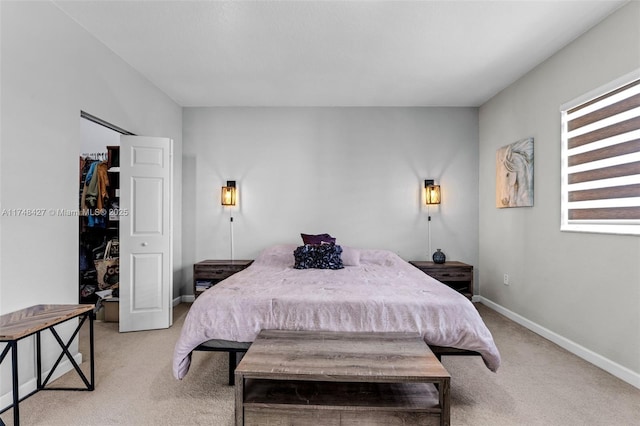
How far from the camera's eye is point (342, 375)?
1574mm

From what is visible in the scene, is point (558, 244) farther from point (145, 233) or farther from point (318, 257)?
point (145, 233)

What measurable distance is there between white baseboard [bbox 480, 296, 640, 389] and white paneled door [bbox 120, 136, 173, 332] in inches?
149

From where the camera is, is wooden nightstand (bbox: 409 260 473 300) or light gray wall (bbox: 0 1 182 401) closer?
light gray wall (bbox: 0 1 182 401)

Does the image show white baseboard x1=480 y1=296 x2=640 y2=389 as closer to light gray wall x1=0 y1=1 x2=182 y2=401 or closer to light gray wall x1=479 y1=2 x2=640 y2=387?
light gray wall x1=479 y1=2 x2=640 y2=387

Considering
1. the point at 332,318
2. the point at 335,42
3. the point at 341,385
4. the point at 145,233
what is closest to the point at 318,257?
the point at 332,318

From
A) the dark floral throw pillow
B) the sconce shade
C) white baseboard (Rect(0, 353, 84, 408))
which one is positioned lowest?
white baseboard (Rect(0, 353, 84, 408))

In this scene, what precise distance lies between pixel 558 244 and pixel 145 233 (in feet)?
13.3

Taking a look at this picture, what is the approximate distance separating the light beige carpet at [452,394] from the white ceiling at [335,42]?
2.70 metres

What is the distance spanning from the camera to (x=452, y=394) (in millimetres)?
2158

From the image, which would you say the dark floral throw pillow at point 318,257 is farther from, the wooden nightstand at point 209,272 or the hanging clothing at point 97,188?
the hanging clothing at point 97,188

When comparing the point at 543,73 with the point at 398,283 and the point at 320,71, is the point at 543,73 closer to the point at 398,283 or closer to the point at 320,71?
the point at 320,71

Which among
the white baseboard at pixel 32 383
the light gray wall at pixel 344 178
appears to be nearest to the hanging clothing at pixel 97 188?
the light gray wall at pixel 344 178

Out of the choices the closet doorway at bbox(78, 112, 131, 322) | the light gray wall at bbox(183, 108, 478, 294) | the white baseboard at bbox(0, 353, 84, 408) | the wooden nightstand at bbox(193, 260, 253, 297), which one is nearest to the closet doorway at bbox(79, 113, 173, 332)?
the closet doorway at bbox(78, 112, 131, 322)

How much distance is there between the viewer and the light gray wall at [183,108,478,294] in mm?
4426
